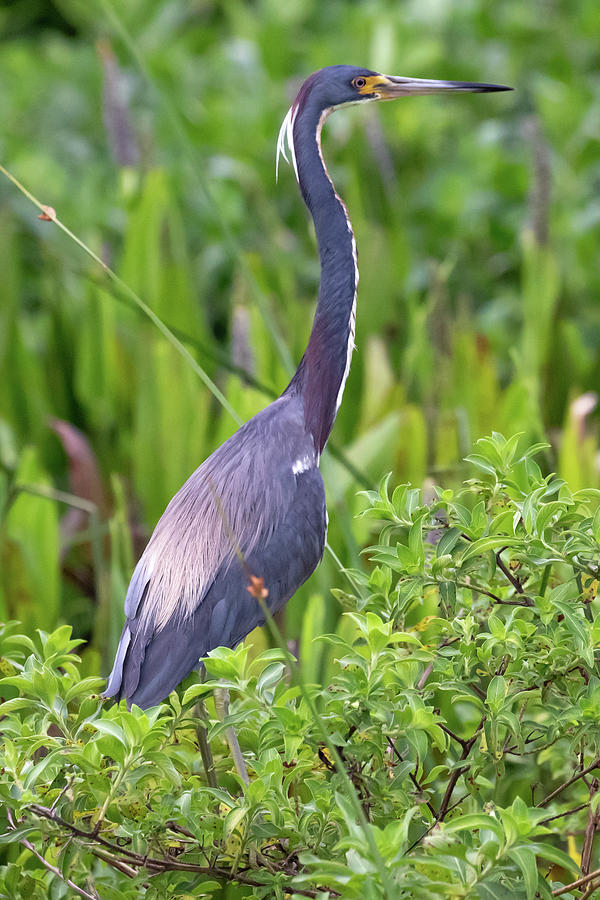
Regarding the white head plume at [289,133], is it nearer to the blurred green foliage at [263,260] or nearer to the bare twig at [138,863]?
the blurred green foliage at [263,260]

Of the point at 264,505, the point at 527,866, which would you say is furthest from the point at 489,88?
the point at 527,866

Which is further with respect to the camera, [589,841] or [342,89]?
[342,89]

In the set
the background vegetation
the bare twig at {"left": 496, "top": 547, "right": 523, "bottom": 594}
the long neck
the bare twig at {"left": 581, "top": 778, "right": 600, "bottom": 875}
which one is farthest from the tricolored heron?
the bare twig at {"left": 581, "top": 778, "right": 600, "bottom": 875}

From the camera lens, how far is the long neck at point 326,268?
1.23 metres

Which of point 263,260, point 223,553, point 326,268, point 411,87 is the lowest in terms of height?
point 223,553

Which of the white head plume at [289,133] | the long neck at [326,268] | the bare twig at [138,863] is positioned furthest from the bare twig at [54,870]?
the white head plume at [289,133]

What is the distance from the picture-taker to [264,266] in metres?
3.38

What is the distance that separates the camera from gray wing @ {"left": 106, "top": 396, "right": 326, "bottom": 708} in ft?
4.01

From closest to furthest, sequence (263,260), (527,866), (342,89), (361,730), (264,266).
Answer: (527,866) → (361,730) → (342,89) → (264,266) → (263,260)

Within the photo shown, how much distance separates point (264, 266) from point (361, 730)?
251 centimetres

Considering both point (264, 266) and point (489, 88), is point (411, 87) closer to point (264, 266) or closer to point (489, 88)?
point (489, 88)

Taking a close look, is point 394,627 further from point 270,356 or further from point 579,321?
point 579,321

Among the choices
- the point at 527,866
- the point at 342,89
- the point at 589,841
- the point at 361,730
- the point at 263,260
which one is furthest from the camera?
the point at 263,260

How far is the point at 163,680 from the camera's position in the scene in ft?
3.97
